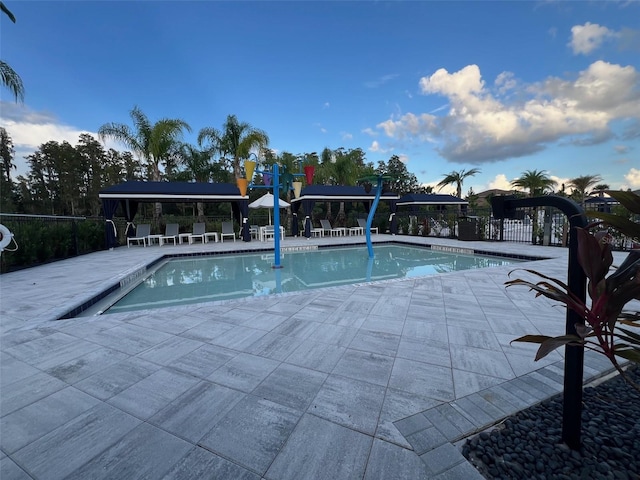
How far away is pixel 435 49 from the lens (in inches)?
433

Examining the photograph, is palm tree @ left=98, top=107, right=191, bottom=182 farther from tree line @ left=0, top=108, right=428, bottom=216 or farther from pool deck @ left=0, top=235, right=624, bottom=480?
pool deck @ left=0, top=235, right=624, bottom=480

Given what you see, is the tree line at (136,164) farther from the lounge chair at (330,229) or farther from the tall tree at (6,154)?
the lounge chair at (330,229)

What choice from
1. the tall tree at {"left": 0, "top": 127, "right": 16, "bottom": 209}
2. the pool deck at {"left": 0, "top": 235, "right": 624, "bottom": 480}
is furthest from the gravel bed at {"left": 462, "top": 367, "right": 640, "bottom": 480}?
the tall tree at {"left": 0, "top": 127, "right": 16, "bottom": 209}

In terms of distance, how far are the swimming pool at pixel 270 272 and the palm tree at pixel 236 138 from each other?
8401 mm

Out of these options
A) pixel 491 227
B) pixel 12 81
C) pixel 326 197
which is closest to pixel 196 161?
pixel 326 197

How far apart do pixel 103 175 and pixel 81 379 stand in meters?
32.1

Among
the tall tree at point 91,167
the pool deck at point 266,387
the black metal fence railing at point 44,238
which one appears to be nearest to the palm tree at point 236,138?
the black metal fence railing at point 44,238

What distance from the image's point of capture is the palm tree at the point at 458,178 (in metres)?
26.4

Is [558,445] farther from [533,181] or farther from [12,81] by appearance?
[533,181]

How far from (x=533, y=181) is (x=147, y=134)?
90.7ft

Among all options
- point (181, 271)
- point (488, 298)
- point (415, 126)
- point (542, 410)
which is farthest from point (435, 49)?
point (542, 410)

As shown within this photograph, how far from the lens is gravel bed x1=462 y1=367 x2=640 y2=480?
131 centimetres

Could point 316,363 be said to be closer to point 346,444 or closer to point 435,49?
point 346,444

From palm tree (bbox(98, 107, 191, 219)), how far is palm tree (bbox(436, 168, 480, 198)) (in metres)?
23.5
